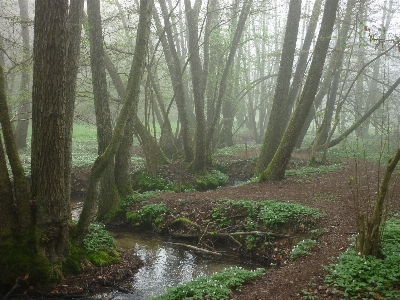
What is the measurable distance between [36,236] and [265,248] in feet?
17.2

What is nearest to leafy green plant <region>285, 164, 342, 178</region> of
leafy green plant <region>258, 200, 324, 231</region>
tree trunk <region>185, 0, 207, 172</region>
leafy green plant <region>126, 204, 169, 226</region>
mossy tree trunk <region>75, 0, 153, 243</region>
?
tree trunk <region>185, 0, 207, 172</region>

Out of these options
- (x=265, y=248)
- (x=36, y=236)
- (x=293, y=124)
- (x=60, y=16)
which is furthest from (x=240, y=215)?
(x=60, y=16)

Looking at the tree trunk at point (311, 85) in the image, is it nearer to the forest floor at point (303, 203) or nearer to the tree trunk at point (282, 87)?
the forest floor at point (303, 203)

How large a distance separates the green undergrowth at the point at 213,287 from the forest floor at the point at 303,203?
16cm

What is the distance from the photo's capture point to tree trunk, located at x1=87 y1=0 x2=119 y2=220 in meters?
10.5

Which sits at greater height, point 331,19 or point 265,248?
point 331,19

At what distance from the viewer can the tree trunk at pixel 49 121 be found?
20.7 ft

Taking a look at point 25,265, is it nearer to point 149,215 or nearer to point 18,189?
point 18,189

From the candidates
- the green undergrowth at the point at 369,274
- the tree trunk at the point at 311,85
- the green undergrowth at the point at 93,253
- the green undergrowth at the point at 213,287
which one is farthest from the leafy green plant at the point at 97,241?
the tree trunk at the point at 311,85

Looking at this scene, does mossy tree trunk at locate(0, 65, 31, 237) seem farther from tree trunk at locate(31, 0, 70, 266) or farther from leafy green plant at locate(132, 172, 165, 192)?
leafy green plant at locate(132, 172, 165, 192)

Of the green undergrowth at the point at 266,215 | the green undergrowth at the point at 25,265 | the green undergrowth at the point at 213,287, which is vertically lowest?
the green undergrowth at the point at 213,287

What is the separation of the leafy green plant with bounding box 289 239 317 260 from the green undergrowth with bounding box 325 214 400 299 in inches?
48.7

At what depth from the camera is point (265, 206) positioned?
31.5 ft

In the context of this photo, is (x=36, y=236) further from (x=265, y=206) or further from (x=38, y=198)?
(x=265, y=206)
